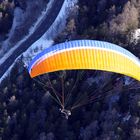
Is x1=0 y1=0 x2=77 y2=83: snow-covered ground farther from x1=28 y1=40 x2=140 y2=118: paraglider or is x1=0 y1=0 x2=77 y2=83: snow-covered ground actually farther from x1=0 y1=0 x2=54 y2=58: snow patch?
x1=28 y1=40 x2=140 y2=118: paraglider

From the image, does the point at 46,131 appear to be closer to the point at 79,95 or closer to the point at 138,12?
the point at 79,95

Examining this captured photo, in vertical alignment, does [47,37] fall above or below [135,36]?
above

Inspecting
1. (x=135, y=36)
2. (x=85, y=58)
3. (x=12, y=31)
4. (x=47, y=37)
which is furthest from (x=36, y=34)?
(x=85, y=58)

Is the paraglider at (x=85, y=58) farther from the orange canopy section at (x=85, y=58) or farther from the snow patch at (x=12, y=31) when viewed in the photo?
the snow patch at (x=12, y=31)

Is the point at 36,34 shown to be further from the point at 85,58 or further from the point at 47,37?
the point at 85,58

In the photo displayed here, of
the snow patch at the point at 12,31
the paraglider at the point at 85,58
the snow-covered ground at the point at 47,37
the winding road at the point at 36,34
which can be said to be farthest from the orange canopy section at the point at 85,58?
the snow patch at the point at 12,31

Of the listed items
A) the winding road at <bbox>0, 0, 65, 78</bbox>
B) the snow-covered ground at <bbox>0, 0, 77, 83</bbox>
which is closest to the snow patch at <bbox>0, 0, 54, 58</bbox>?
the snow-covered ground at <bbox>0, 0, 77, 83</bbox>
